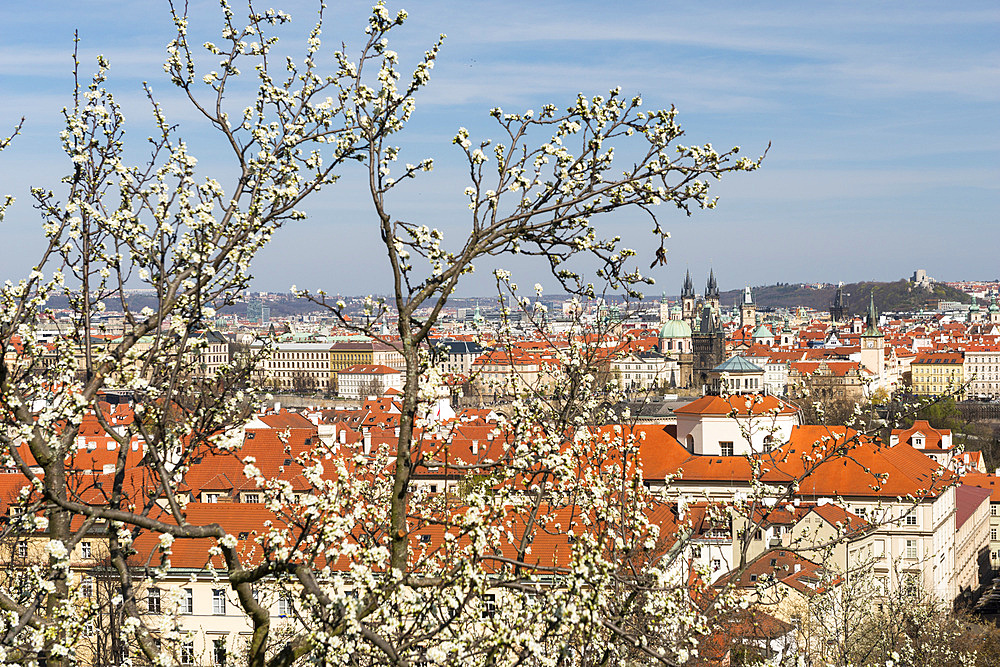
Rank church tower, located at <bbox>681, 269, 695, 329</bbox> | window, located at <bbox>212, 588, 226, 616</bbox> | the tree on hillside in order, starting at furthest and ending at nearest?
church tower, located at <bbox>681, 269, 695, 329</bbox> → window, located at <bbox>212, 588, 226, 616</bbox> → the tree on hillside

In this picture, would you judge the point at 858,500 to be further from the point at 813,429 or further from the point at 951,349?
the point at 951,349

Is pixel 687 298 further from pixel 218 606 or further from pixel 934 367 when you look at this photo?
pixel 218 606

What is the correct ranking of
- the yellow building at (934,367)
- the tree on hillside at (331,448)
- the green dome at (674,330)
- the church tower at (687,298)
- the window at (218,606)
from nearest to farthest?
the tree on hillside at (331,448), the window at (218,606), the yellow building at (934,367), the green dome at (674,330), the church tower at (687,298)

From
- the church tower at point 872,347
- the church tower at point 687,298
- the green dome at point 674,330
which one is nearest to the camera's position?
the church tower at point 872,347

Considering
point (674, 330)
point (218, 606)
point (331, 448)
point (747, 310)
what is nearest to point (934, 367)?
point (674, 330)

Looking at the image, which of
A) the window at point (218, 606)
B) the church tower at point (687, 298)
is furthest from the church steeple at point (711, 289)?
the window at point (218, 606)

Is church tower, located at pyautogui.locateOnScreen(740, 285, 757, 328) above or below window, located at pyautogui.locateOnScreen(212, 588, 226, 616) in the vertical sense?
above

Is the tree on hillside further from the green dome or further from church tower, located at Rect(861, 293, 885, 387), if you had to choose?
the green dome

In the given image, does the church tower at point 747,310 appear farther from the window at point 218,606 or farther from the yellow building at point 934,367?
the window at point 218,606

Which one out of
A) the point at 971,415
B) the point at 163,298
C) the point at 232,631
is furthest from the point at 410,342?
the point at 971,415

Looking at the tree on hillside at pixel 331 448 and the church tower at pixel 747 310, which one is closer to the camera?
the tree on hillside at pixel 331 448

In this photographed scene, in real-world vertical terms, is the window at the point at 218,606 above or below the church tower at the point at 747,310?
below

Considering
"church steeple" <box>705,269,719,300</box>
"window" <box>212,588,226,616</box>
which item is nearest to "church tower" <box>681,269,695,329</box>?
"church steeple" <box>705,269,719,300</box>

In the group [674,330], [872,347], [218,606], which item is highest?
[674,330]
